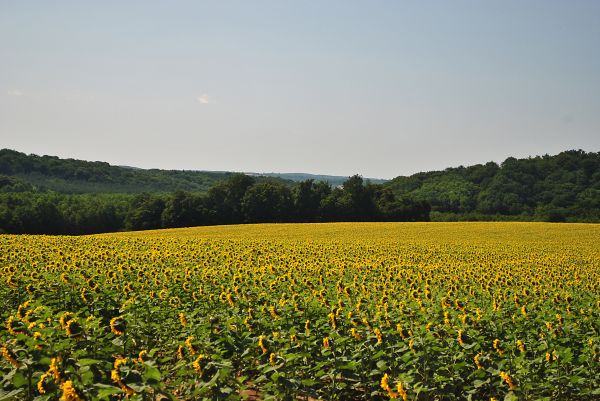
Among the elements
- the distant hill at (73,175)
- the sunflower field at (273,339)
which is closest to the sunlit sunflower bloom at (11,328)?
the sunflower field at (273,339)

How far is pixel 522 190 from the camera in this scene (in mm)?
83250

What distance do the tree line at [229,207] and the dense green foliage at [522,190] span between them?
8418 mm

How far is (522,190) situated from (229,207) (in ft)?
166

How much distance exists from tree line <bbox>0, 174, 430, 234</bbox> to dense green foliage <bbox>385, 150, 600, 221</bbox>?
8418mm

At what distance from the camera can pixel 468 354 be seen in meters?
7.61

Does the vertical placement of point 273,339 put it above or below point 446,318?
below

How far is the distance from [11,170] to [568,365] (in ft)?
468

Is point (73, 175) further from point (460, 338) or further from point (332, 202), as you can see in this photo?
point (460, 338)

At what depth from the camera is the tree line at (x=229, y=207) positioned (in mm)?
68250

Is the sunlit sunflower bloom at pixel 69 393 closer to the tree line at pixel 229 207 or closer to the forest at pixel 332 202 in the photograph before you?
the forest at pixel 332 202

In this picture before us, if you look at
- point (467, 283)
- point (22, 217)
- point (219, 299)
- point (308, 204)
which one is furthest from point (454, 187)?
point (219, 299)

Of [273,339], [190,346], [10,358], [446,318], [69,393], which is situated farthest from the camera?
[446,318]

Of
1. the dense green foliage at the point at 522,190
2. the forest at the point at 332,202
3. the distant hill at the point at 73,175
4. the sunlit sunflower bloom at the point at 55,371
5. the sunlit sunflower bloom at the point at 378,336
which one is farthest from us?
the distant hill at the point at 73,175

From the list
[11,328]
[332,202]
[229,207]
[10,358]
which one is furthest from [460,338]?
[332,202]
